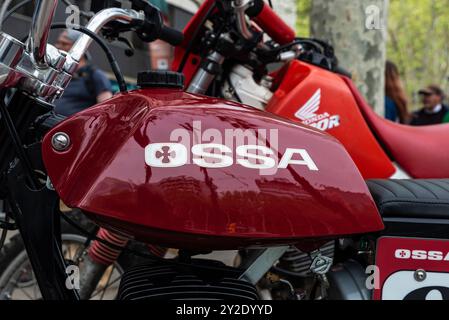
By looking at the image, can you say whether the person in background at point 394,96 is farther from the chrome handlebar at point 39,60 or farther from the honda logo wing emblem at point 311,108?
the chrome handlebar at point 39,60

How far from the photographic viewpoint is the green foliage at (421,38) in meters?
22.0

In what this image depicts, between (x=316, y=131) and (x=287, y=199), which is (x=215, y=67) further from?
(x=287, y=199)

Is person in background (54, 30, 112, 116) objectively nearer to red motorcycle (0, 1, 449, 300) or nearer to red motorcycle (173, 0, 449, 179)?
red motorcycle (173, 0, 449, 179)

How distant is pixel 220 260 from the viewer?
4.97ft

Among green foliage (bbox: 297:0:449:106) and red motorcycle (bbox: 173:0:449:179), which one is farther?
green foliage (bbox: 297:0:449:106)

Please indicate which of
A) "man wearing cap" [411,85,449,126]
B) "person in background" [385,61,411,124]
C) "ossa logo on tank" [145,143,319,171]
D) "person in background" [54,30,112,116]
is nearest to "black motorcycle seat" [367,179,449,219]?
"ossa logo on tank" [145,143,319,171]

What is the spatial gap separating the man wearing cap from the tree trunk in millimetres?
Answer: 1584

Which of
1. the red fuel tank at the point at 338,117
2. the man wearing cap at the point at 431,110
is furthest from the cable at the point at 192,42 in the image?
the man wearing cap at the point at 431,110

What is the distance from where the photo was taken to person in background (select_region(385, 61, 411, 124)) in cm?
462

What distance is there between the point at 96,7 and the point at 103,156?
0.59m

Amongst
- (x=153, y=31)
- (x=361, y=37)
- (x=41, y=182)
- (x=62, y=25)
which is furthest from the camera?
(x=361, y=37)

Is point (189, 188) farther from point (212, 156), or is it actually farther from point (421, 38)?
point (421, 38)

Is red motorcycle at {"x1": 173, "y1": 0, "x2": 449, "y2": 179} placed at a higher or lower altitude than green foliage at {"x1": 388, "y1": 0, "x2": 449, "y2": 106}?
lower
